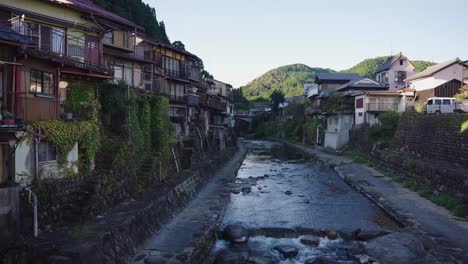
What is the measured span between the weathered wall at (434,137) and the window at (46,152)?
2268 centimetres

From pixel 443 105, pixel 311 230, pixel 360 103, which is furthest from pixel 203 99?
pixel 311 230

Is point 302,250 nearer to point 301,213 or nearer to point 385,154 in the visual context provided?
point 301,213

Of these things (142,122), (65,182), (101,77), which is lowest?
(65,182)

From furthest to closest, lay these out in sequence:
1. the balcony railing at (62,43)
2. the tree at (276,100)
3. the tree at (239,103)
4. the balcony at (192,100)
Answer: the tree at (239,103) < the tree at (276,100) < the balcony at (192,100) < the balcony railing at (62,43)

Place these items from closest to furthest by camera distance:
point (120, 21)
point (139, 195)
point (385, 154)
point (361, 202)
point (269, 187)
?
1. point (139, 195)
2. point (120, 21)
3. point (361, 202)
4. point (269, 187)
5. point (385, 154)

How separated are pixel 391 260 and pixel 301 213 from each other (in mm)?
8052

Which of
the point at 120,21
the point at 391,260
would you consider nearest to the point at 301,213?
the point at 391,260

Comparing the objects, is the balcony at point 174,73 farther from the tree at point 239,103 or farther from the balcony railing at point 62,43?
the tree at point 239,103

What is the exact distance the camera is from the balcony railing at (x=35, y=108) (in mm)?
13531

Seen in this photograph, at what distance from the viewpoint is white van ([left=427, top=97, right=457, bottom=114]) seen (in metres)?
32.9

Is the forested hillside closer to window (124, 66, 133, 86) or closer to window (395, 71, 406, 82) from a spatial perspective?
window (124, 66, 133, 86)

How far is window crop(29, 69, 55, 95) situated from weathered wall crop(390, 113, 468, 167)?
2324cm

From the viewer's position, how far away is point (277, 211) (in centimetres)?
2194

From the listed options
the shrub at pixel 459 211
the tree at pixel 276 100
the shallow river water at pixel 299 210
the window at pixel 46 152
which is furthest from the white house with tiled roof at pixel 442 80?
the tree at pixel 276 100
